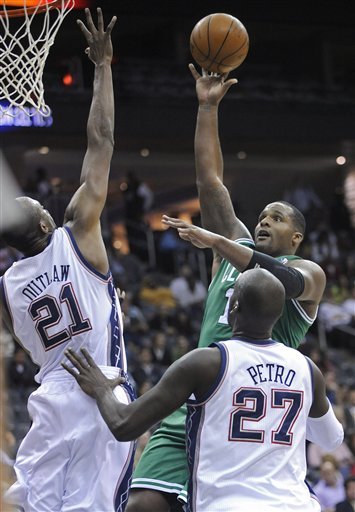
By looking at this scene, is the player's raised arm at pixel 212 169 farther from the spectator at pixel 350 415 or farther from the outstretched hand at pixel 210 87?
the spectator at pixel 350 415

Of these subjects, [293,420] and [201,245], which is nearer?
[293,420]

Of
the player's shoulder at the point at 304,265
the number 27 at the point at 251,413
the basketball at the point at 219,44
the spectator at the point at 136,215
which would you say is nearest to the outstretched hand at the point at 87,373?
the number 27 at the point at 251,413

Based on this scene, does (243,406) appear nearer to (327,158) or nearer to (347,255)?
(347,255)

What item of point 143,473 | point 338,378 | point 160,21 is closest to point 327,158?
point 160,21

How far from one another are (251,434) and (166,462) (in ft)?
4.47

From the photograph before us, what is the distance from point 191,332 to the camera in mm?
15617

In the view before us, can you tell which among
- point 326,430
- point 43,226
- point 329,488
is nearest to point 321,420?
point 326,430

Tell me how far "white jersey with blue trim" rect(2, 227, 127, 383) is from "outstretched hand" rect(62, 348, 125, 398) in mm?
285

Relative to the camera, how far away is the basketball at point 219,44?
19.5ft

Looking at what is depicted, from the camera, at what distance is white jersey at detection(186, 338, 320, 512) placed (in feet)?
13.1

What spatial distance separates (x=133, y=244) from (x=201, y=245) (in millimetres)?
14667

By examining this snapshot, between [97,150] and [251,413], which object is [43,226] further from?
[251,413]

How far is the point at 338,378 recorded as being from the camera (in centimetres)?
1533

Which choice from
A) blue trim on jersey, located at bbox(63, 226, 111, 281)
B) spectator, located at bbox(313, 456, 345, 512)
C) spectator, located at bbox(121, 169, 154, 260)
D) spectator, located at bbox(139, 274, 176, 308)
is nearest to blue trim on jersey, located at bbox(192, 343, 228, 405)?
blue trim on jersey, located at bbox(63, 226, 111, 281)
